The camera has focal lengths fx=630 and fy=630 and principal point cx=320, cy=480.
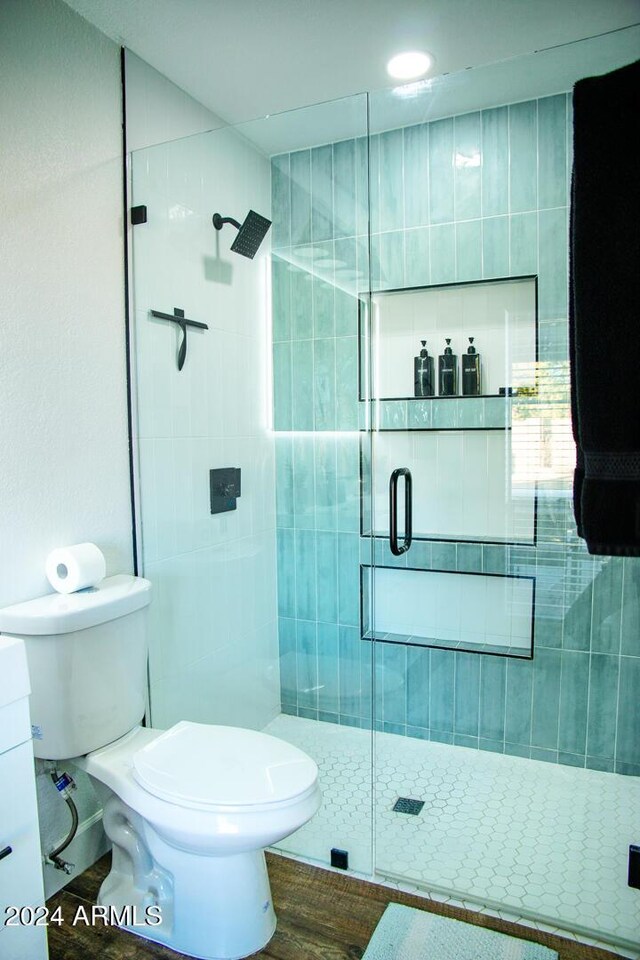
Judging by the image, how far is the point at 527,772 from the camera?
240 centimetres

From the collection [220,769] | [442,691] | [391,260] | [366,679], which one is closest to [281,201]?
[391,260]

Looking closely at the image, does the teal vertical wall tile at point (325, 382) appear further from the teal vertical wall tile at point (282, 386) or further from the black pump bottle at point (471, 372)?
the black pump bottle at point (471, 372)

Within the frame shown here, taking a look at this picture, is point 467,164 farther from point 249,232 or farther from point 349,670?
point 349,670

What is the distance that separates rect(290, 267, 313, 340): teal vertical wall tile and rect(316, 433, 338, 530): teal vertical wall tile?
0.39 metres

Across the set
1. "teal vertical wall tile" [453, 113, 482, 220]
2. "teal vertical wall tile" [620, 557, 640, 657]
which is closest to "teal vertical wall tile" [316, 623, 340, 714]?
"teal vertical wall tile" [620, 557, 640, 657]

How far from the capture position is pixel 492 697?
2.52 metres

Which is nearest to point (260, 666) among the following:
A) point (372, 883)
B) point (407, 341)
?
point (372, 883)

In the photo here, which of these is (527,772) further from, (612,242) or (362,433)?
(612,242)

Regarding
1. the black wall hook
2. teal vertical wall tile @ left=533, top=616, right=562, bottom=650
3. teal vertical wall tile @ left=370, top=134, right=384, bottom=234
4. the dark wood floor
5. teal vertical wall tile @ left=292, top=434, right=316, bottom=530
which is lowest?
the dark wood floor

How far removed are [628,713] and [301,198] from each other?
7.31 feet

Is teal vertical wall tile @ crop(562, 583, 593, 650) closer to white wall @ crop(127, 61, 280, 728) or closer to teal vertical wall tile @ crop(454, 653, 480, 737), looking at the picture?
teal vertical wall tile @ crop(454, 653, 480, 737)

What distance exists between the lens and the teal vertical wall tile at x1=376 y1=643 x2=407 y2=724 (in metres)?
2.57

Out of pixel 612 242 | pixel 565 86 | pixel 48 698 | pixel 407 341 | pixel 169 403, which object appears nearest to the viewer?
pixel 612 242

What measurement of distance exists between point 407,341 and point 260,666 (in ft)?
4.72
